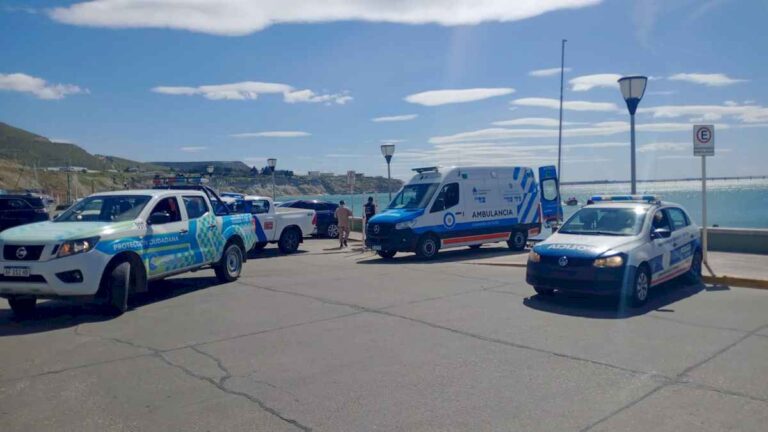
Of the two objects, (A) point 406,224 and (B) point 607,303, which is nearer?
(B) point 607,303

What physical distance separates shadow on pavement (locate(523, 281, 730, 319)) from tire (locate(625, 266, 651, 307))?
0.10m

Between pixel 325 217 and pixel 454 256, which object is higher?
pixel 325 217

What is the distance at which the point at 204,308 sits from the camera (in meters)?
10.1

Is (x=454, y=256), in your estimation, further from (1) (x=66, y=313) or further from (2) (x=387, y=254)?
(1) (x=66, y=313)

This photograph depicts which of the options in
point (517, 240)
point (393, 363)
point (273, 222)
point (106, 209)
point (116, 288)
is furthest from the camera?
point (517, 240)

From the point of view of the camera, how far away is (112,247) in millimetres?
9484

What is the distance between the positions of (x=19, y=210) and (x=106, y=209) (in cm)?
1811

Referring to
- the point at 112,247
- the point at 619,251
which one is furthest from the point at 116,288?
the point at 619,251

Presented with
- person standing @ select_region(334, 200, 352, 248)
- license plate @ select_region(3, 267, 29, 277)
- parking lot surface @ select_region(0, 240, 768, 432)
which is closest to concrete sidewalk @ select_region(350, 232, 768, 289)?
parking lot surface @ select_region(0, 240, 768, 432)

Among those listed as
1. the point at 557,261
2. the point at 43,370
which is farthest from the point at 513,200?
the point at 43,370

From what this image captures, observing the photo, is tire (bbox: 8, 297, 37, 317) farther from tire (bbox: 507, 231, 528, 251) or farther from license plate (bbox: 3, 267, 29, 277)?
tire (bbox: 507, 231, 528, 251)

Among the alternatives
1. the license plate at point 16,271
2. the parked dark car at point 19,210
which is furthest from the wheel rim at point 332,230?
the license plate at point 16,271

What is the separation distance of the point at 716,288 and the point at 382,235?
8.47m

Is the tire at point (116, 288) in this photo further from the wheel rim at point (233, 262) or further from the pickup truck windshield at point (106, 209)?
the wheel rim at point (233, 262)
